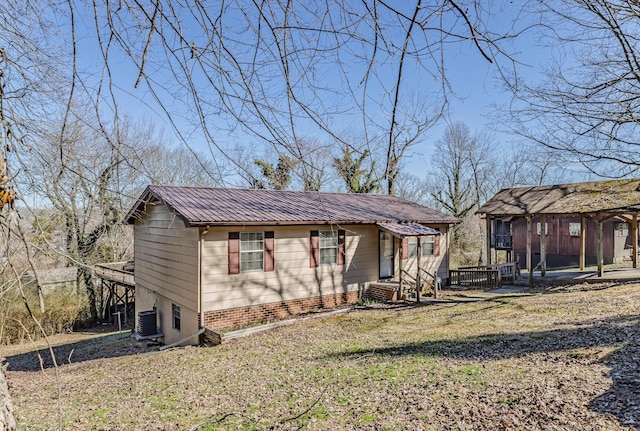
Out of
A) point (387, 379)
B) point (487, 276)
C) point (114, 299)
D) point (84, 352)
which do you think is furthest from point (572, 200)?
point (114, 299)

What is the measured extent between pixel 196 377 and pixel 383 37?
24.8ft

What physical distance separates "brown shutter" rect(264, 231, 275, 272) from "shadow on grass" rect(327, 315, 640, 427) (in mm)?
4731

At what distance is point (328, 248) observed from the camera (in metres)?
14.0

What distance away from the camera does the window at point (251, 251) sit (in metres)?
12.0

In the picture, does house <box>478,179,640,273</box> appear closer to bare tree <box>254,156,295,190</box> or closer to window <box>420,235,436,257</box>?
window <box>420,235,436,257</box>

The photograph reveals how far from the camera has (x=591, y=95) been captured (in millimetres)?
8258

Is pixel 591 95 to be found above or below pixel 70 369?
above

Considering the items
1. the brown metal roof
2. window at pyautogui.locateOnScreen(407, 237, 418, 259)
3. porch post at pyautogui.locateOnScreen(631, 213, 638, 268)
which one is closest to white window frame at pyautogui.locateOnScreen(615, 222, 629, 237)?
porch post at pyautogui.locateOnScreen(631, 213, 638, 268)

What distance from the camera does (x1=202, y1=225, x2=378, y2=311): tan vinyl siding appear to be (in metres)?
11.4

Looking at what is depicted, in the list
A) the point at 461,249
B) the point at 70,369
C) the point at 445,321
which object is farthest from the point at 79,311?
the point at 461,249

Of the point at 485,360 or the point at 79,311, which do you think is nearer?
the point at 485,360

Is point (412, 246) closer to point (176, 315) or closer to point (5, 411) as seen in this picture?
point (176, 315)

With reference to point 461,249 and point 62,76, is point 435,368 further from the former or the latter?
point 461,249

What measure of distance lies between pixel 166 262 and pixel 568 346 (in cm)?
1163
